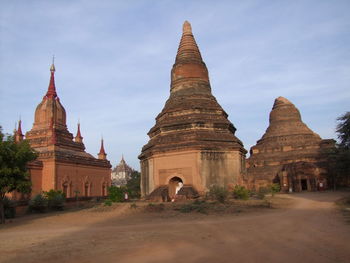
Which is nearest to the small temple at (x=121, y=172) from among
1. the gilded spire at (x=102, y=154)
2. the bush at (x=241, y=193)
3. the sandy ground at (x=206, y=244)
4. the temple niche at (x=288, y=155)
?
the gilded spire at (x=102, y=154)

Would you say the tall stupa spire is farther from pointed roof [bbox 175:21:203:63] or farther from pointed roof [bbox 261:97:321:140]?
pointed roof [bbox 261:97:321:140]

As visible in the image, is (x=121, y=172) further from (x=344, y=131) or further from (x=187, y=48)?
(x=344, y=131)

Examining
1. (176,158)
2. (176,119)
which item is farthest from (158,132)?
(176,158)

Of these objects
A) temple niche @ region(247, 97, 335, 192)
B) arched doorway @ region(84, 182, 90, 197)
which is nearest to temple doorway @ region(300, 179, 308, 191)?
temple niche @ region(247, 97, 335, 192)

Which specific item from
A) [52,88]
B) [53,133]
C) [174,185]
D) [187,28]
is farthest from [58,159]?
[187,28]

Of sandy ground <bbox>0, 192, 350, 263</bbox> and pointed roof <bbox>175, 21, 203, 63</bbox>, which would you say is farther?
pointed roof <bbox>175, 21, 203, 63</bbox>

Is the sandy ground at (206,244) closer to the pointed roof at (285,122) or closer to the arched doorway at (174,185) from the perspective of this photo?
the arched doorway at (174,185)

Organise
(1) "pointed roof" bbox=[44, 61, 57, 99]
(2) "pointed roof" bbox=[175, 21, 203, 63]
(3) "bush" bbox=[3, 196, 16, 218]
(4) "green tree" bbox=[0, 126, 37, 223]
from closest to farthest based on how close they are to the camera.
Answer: (4) "green tree" bbox=[0, 126, 37, 223] → (3) "bush" bbox=[3, 196, 16, 218] → (2) "pointed roof" bbox=[175, 21, 203, 63] → (1) "pointed roof" bbox=[44, 61, 57, 99]

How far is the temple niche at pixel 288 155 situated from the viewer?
30.5 m

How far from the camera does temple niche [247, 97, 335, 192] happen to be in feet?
100.0

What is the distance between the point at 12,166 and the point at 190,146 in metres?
10.6

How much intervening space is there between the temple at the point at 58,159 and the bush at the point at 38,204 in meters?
4.28

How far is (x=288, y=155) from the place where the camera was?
36344 millimetres

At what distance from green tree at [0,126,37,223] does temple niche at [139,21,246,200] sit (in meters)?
8.33
